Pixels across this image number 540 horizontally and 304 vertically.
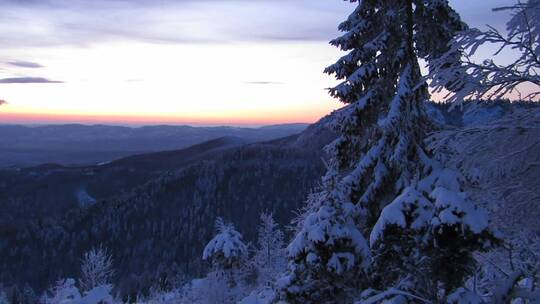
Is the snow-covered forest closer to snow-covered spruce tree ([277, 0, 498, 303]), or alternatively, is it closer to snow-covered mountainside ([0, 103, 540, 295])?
snow-covered spruce tree ([277, 0, 498, 303])

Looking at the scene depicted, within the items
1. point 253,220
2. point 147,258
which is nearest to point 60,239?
point 147,258

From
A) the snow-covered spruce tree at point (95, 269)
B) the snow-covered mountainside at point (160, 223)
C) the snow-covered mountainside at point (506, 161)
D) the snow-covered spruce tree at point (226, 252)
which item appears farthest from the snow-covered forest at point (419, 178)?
the snow-covered mountainside at point (160, 223)

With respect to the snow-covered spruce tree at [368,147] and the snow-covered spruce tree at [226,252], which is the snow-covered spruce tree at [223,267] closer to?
the snow-covered spruce tree at [226,252]

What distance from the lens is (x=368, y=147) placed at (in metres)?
10.7

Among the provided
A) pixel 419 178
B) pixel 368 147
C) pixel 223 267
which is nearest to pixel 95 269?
pixel 223 267

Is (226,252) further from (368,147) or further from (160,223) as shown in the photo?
(160,223)

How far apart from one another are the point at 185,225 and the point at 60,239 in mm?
38740

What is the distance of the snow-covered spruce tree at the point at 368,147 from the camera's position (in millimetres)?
8617

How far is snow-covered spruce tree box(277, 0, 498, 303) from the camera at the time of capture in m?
8.62

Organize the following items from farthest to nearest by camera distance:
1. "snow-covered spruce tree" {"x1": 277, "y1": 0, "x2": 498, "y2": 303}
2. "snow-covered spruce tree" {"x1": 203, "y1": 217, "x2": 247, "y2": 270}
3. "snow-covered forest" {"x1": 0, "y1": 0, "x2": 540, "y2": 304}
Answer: "snow-covered spruce tree" {"x1": 203, "y1": 217, "x2": 247, "y2": 270} < "snow-covered spruce tree" {"x1": 277, "y1": 0, "x2": 498, "y2": 303} < "snow-covered forest" {"x1": 0, "y1": 0, "x2": 540, "y2": 304}

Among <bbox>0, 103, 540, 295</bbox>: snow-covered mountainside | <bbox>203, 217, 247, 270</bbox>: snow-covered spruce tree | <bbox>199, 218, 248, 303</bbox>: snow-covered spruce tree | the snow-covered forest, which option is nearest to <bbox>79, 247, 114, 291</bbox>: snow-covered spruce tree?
<bbox>199, 218, 248, 303</bbox>: snow-covered spruce tree

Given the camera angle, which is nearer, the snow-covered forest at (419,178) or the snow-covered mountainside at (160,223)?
the snow-covered forest at (419,178)

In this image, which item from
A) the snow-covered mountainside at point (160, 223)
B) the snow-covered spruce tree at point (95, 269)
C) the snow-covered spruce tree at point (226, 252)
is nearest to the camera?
the snow-covered spruce tree at point (226, 252)

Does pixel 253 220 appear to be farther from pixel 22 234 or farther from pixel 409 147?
pixel 409 147
